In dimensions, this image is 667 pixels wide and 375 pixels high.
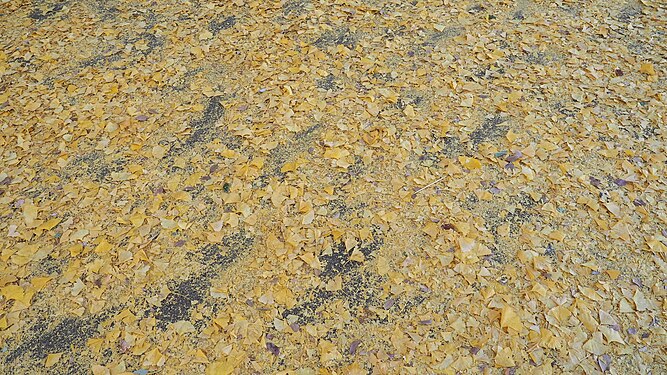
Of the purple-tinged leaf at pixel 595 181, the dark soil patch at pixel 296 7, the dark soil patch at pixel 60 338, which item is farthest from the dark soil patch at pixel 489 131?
the dark soil patch at pixel 60 338

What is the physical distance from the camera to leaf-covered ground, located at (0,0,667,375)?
211 centimetres

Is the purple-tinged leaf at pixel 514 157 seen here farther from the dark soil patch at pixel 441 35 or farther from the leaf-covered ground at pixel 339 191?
the dark soil patch at pixel 441 35

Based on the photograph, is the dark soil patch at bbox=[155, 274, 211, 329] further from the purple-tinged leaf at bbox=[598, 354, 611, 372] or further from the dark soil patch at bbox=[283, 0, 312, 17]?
the dark soil patch at bbox=[283, 0, 312, 17]

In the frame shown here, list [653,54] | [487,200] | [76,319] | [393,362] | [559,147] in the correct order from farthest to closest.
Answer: [653,54] → [559,147] → [487,200] → [76,319] → [393,362]

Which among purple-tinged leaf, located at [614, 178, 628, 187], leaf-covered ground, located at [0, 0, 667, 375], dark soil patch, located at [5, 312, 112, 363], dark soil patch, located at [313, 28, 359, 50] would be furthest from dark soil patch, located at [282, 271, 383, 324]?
dark soil patch, located at [313, 28, 359, 50]

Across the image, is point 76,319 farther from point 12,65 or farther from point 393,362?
point 12,65

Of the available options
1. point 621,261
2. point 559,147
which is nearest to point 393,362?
point 621,261

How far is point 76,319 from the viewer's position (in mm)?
2207

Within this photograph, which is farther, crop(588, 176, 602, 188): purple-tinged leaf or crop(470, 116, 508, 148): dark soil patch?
crop(470, 116, 508, 148): dark soil patch

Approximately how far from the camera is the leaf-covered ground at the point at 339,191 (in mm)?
2111

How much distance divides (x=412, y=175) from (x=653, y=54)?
198 cm

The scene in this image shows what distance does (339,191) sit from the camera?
264 cm

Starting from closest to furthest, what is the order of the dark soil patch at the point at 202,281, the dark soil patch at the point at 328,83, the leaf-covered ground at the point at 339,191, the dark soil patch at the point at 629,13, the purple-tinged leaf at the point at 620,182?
the leaf-covered ground at the point at 339,191, the dark soil patch at the point at 202,281, the purple-tinged leaf at the point at 620,182, the dark soil patch at the point at 328,83, the dark soil patch at the point at 629,13

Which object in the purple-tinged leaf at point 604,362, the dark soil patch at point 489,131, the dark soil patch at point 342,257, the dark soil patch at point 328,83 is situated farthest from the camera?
the dark soil patch at point 328,83
